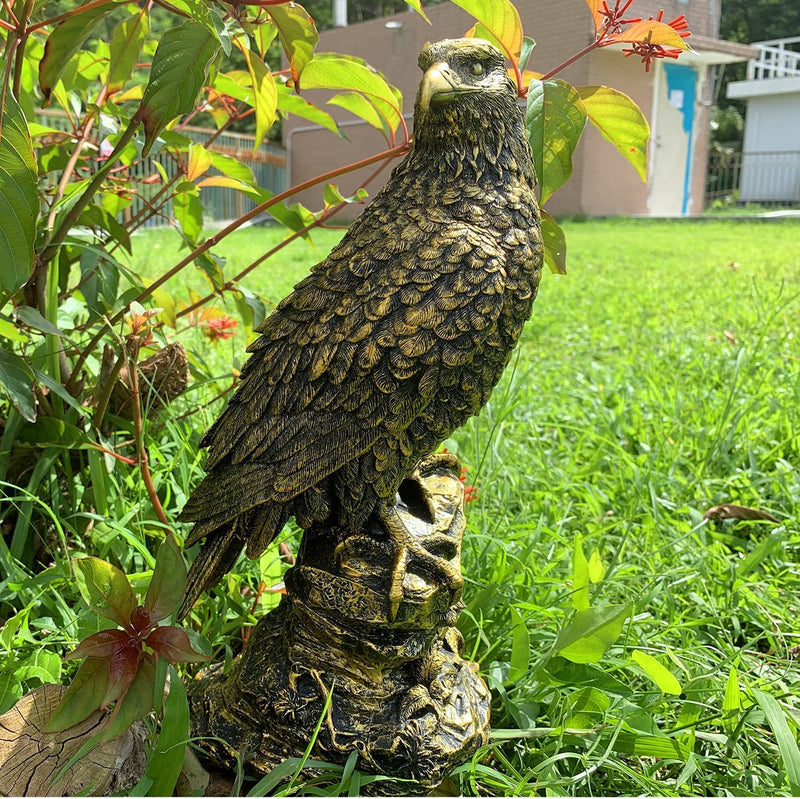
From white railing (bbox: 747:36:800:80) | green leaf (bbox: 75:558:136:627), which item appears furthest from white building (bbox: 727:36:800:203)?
green leaf (bbox: 75:558:136:627)

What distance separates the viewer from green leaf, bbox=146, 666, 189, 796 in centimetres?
109

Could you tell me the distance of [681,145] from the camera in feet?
39.2

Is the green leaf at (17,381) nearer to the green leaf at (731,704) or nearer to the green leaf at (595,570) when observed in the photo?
the green leaf at (595,570)

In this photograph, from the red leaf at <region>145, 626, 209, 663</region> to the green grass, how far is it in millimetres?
295

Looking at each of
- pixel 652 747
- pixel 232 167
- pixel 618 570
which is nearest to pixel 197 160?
pixel 232 167

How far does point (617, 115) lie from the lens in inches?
48.8

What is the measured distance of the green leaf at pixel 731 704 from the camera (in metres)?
1.36

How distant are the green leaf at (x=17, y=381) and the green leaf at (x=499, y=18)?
3.13ft

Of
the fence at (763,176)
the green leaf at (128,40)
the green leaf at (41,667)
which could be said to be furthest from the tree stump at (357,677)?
the fence at (763,176)

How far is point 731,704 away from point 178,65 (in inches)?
57.9

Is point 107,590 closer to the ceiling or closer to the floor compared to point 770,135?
closer to the floor

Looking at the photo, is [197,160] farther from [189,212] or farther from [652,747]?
[652,747]

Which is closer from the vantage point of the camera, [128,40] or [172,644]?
[172,644]

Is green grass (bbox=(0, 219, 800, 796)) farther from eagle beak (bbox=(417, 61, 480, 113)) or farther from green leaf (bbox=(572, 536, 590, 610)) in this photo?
eagle beak (bbox=(417, 61, 480, 113))
